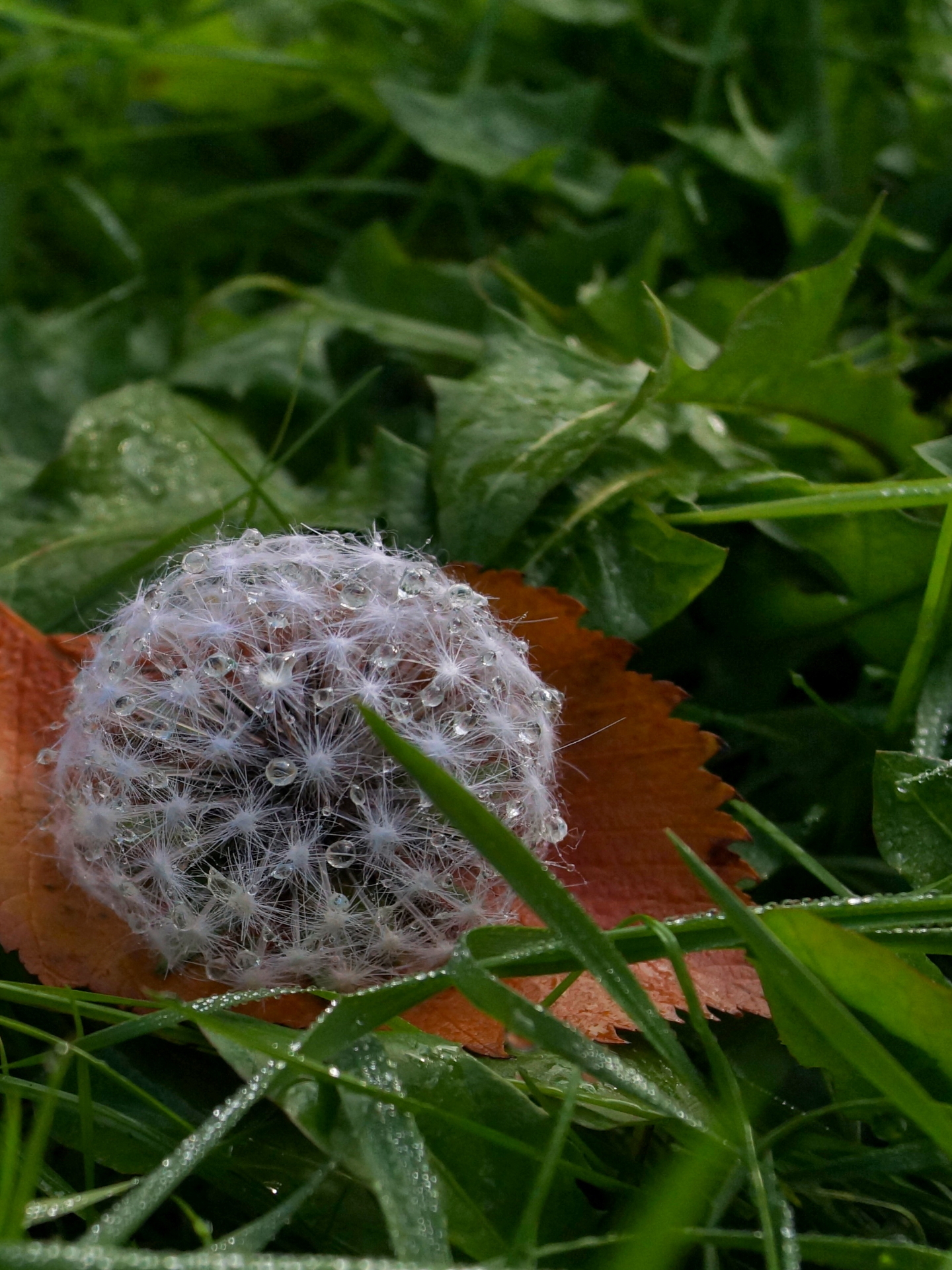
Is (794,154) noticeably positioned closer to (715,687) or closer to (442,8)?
(442,8)

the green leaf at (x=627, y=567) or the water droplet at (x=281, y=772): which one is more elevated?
the green leaf at (x=627, y=567)

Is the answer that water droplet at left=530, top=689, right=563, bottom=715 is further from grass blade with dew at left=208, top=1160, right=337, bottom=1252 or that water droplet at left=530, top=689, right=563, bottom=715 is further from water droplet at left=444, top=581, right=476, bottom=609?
grass blade with dew at left=208, top=1160, right=337, bottom=1252

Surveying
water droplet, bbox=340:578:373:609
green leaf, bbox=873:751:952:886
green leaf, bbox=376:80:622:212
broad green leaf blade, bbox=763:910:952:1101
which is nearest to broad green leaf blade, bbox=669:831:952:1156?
broad green leaf blade, bbox=763:910:952:1101

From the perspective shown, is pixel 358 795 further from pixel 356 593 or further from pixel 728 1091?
pixel 728 1091

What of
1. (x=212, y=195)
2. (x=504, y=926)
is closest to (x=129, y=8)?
(x=212, y=195)

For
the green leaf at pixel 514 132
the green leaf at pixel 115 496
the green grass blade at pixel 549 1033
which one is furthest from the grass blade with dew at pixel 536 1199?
the green leaf at pixel 514 132

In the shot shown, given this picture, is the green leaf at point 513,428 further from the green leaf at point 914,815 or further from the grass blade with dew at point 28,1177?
the grass blade with dew at point 28,1177

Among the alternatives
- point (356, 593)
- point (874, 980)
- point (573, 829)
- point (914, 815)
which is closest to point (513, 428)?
point (356, 593)
